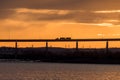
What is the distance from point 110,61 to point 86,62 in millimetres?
6124

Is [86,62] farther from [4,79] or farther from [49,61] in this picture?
[4,79]

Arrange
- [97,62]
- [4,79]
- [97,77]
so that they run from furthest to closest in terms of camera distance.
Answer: [97,62] < [97,77] < [4,79]

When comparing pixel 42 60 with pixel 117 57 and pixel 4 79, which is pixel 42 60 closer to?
pixel 117 57

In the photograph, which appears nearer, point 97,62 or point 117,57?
point 97,62

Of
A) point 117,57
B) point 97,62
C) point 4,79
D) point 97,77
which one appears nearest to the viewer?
point 4,79

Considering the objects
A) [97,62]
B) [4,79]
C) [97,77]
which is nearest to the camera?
[4,79]

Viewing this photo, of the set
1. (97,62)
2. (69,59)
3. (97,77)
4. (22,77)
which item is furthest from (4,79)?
(69,59)

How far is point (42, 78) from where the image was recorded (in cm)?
10406

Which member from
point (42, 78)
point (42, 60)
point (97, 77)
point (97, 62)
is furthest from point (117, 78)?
point (42, 60)

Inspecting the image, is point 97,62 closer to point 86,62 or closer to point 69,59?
point 86,62

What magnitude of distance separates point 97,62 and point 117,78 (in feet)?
246

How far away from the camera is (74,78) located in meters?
105

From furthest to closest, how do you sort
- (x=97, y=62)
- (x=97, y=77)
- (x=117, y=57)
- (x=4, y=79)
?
(x=117, y=57)
(x=97, y=62)
(x=97, y=77)
(x=4, y=79)

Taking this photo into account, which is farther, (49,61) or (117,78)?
(49,61)
